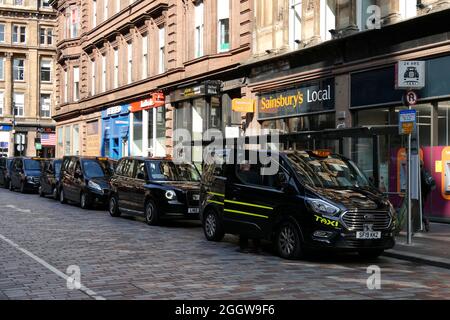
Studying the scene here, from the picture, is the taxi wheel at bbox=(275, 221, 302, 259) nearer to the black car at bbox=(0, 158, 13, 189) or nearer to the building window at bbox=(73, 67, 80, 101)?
the black car at bbox=(0, 158, 13, 189)

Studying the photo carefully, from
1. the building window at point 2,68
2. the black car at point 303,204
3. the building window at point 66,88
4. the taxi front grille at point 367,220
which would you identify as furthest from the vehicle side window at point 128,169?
the building window at point 2,68

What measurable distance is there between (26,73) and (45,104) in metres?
4.24

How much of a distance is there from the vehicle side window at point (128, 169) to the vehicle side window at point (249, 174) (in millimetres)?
6131

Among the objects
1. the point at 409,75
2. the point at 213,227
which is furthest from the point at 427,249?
the point at 213,227

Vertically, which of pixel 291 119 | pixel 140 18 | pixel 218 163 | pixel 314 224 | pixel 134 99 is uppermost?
pixel 140 18

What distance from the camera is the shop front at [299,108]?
769 inches

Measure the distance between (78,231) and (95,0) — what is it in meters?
30.5

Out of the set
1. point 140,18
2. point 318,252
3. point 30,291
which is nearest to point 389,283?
point 318,252

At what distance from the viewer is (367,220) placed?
9961 mm

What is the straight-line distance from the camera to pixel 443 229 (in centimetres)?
1445

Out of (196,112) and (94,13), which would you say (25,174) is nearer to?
(196,112)

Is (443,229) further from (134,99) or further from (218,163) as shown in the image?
(134,99)

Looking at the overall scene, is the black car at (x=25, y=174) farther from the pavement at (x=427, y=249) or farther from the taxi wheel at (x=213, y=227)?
the pavement at (x=427, y=249)

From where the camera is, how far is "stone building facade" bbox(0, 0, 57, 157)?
70312 mm
